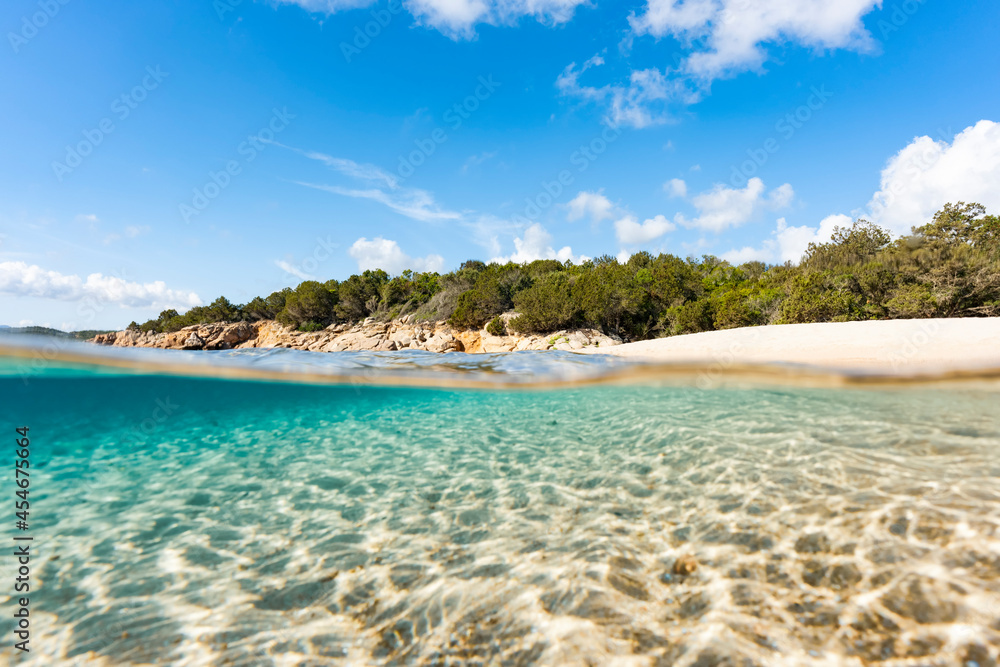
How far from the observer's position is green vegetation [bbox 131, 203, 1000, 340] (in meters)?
18.4

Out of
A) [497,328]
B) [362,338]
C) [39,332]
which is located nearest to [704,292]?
[497,328]

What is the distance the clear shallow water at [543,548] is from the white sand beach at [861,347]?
2689 millimetres

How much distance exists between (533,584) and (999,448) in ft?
20.6

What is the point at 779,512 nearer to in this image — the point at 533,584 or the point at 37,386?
the point at 533,584

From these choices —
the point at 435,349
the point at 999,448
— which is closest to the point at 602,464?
the point at 999,448

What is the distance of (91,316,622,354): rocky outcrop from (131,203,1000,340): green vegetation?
35.8 inches

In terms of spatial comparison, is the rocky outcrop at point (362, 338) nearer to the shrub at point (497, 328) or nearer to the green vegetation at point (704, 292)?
the shrub at point (497, 328)

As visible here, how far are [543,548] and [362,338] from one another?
29.2m

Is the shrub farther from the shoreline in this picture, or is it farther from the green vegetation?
the shoreline

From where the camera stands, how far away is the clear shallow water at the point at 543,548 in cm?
231

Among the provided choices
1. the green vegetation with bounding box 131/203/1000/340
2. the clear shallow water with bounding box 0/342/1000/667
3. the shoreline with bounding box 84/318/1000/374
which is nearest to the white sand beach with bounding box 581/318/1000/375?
the shoreline with bounding box 84/318/1000/374

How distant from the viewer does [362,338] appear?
30.5 metres

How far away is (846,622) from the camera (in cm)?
223

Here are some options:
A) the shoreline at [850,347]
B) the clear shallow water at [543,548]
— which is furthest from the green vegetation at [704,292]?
the clear shallow water at [543,548]
